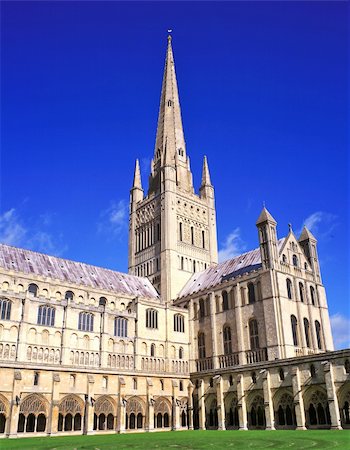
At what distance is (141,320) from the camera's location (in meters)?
62.4

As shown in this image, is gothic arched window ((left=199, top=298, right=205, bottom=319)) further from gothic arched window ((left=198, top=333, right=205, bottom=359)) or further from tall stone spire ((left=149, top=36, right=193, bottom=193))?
tall stone spire ((left=149, top=36, right=193, bottom=193))

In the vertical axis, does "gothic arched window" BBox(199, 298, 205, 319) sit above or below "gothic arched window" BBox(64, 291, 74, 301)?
below

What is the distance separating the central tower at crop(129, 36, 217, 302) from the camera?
75.5 meters

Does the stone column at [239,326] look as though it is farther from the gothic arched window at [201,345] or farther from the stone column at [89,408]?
the stone column at [89,408]

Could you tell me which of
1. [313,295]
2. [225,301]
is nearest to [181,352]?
[225,301]

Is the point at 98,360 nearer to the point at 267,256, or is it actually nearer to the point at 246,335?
the point at 246,335

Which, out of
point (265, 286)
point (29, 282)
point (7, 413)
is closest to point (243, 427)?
point (265, 286)

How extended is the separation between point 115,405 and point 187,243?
110 ft

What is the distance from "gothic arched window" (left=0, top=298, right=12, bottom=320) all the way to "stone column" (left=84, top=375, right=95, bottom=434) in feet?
38.8

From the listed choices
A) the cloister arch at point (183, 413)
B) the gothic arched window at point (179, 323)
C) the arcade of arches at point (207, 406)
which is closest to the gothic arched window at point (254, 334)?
the arcade of arches at point (207, 406)

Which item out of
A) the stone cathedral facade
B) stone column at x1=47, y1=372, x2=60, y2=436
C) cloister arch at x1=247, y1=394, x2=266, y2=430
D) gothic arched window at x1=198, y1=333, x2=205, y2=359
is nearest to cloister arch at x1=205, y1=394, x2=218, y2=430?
→ the stone cathedral facade

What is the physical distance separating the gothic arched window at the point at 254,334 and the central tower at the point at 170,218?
18345mm

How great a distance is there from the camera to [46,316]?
5381 cm

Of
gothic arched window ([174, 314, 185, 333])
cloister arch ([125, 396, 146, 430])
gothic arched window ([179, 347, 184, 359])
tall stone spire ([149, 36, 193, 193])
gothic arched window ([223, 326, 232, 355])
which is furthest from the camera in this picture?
tall stone spire ([149, 36, 193, 193])
